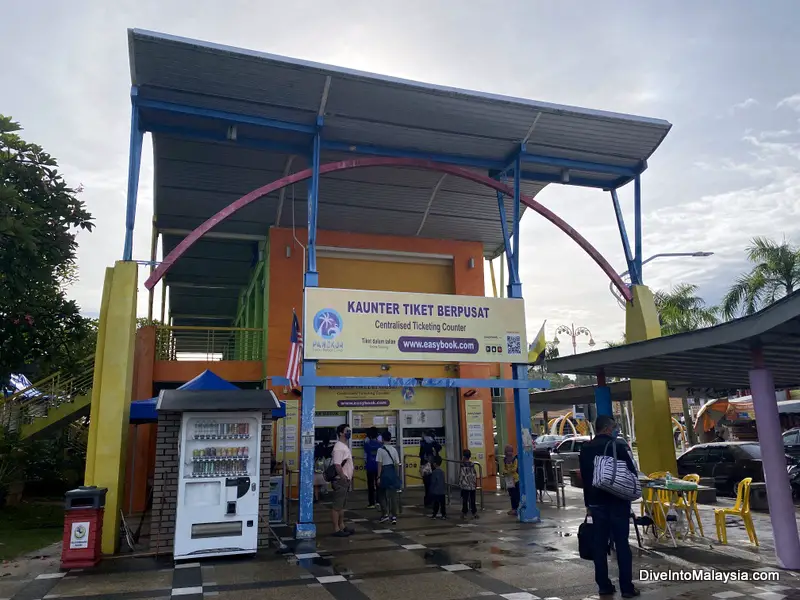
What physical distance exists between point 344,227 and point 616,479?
1186 centimetres

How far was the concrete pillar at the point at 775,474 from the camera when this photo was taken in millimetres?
7230

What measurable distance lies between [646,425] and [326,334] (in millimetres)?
7560

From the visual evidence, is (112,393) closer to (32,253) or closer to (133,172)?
(32,253)

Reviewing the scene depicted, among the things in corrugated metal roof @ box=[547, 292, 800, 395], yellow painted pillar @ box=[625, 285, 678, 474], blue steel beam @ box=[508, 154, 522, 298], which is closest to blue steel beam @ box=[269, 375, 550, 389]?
corrugated metal roof @ box=[547, 292, 800, 395]

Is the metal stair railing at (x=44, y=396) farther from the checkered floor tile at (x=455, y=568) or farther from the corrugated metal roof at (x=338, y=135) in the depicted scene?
the checkered floor tile at (x=455, y=568)

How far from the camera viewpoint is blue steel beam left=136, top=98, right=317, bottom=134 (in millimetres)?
10617

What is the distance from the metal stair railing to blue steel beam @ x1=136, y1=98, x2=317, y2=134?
7505mm

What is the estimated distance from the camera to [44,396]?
1486 centimetres

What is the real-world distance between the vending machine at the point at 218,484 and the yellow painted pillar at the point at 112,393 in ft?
5.43

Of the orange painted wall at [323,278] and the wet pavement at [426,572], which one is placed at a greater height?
the orange painted wall at [323,278]

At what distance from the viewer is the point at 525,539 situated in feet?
30.8

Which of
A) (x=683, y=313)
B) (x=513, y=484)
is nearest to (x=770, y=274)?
(x=683, y=313)

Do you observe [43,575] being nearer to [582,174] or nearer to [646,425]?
[646,425]

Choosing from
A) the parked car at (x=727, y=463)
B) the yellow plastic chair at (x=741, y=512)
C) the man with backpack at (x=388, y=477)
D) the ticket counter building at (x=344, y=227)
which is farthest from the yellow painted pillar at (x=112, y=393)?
the parked car at (x=727, y=463)
